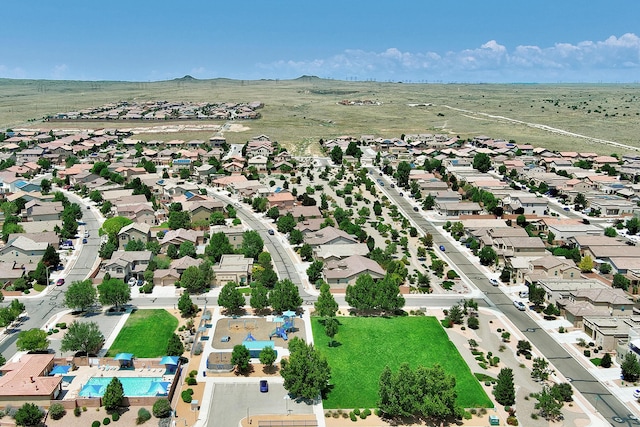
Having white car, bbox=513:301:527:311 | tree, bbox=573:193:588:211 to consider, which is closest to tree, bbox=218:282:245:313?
white car, bbox=513:301:527:311

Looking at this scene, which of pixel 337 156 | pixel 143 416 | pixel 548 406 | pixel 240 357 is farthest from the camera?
pixel 337 156

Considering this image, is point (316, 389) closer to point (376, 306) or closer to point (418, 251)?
point (376, 306)

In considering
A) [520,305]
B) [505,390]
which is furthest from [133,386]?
[520,305]

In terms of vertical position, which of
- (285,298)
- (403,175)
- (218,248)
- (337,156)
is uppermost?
(337,156)

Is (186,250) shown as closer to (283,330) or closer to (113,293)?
(113,293)

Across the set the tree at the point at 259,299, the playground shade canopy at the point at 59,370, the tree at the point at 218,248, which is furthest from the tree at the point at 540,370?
the tree at the point at 218,248

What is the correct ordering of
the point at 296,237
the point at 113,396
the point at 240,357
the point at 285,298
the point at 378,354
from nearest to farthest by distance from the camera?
the point at 113,396, the point at 240,357, the point at 378,354, the point at 285,298, the point at 296,237
